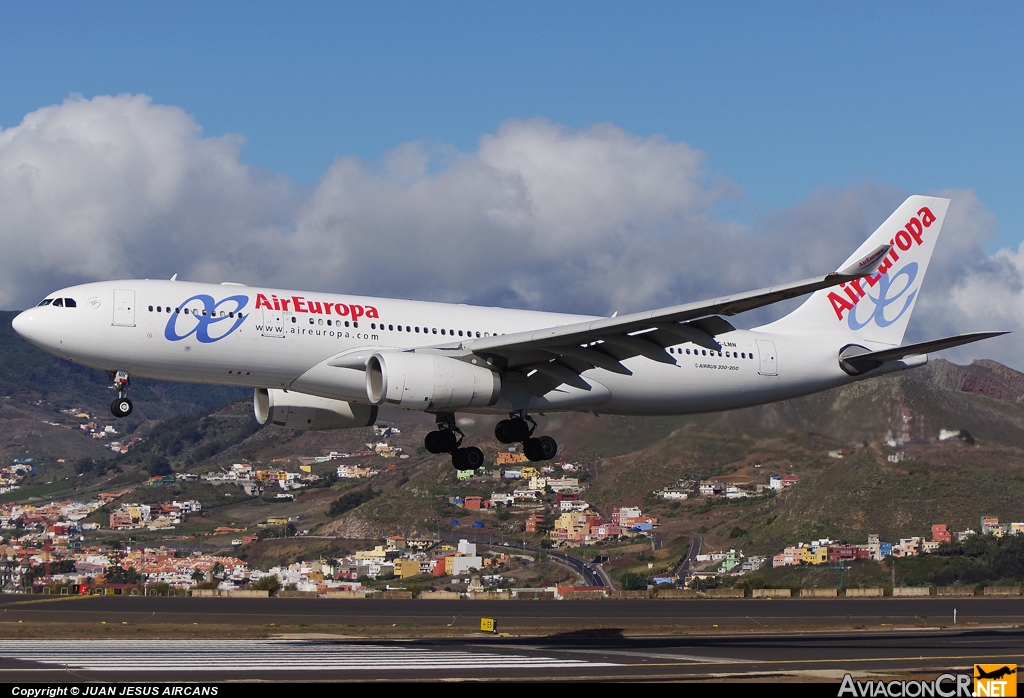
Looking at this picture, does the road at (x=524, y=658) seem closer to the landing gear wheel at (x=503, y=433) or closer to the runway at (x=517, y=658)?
the runway at (x=517, y=658)

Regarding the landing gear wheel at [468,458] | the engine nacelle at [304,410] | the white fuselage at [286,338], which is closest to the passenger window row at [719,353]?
the white fuselage at [286,338]

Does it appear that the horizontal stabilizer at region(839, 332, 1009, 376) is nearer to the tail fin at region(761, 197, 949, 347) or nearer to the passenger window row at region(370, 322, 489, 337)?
the tail fin at region(761, 197, 949, 347)

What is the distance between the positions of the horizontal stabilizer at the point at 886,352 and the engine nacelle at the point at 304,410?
15.9 meters

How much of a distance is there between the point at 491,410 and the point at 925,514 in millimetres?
40476

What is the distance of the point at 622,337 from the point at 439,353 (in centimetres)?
523

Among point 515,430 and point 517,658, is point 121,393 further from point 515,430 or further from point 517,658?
point 517,658

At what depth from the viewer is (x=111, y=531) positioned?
466 feet

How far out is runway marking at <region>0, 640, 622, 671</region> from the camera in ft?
91.9

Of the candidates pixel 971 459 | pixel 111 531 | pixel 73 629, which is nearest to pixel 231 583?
pixel 73 629

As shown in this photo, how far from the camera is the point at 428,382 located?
3253cm

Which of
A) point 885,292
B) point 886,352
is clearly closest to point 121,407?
point 886,352

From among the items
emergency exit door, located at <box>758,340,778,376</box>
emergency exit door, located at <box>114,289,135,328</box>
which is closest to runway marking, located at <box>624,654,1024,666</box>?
emergency exit door, located at <box>758,340,778,376</box>

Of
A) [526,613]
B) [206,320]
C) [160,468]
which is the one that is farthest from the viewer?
[160,468]

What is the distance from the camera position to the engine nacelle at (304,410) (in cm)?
3697
